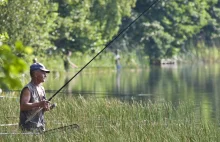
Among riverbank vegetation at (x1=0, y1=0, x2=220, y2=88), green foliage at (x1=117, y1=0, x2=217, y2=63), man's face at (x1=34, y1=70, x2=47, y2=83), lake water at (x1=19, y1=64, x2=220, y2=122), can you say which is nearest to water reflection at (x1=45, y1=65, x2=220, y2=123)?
lake water at (x1=19, y1=64, x2=220, y2=122)

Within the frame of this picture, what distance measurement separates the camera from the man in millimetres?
9820

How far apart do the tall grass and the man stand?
13.1 inches

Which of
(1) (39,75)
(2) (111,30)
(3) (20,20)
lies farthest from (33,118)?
(2) (111,30)

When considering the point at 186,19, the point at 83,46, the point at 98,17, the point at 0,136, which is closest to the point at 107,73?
the point at 83,46

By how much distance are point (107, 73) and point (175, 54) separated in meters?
16.2

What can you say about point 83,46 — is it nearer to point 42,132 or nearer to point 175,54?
point 175,54

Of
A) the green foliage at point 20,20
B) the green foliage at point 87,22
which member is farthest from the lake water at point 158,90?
the green foliage at point 87,22

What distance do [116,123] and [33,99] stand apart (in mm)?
1900

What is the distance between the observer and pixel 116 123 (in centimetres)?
1152

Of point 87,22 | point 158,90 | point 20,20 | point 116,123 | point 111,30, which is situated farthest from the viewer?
point 111,30

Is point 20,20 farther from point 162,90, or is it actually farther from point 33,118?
point 33,118

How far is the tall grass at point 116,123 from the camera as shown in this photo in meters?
9.38

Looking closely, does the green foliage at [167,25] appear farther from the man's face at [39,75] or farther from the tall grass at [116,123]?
the man's face at [39,75]

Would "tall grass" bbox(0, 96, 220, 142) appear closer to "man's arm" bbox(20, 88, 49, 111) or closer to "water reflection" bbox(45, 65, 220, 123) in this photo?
"man's arm" bbox(20, 88, 49, 111)
